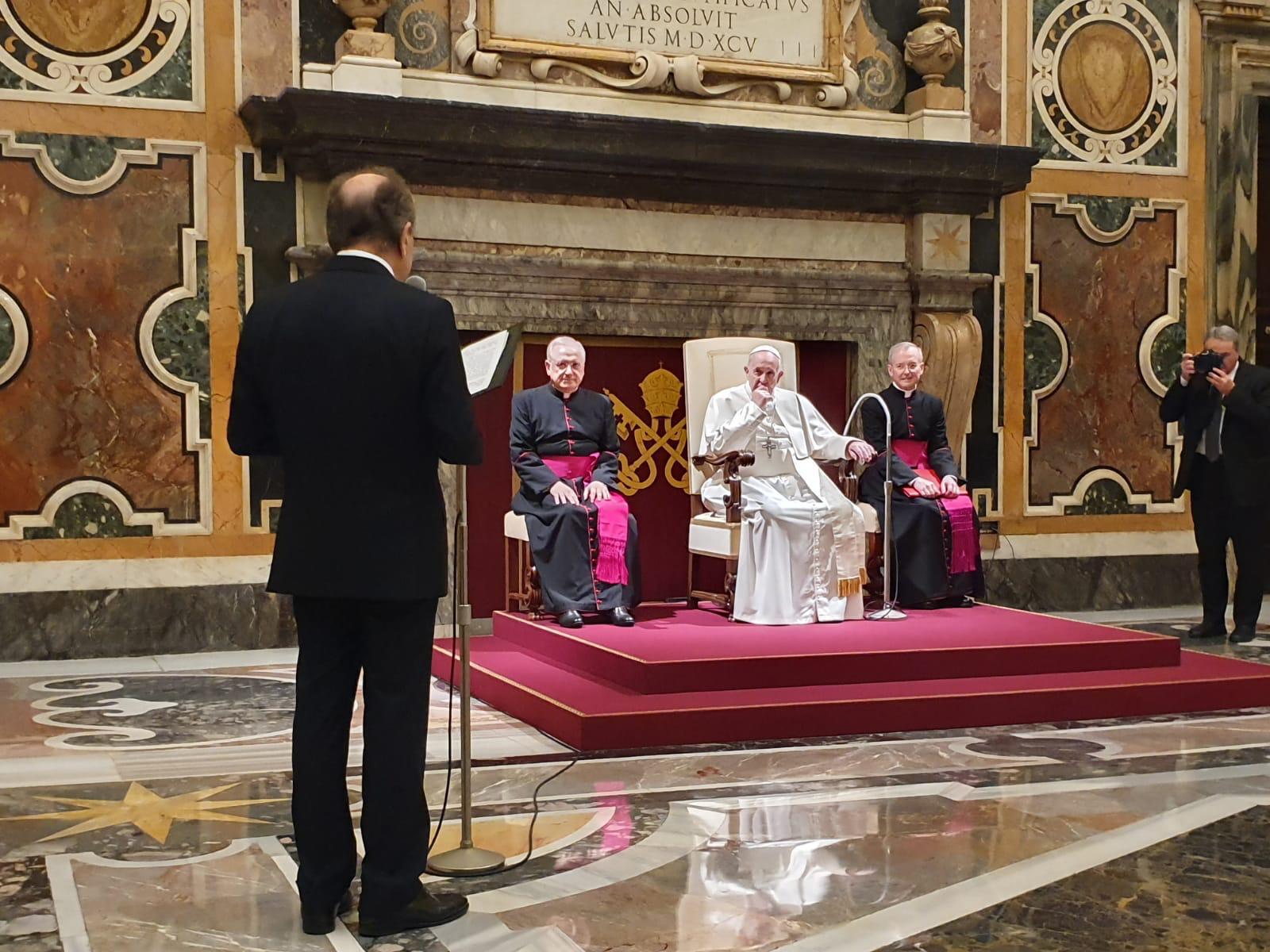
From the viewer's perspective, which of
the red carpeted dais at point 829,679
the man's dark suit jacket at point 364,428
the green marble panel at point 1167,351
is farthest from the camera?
the green marble panel at point 1167,351

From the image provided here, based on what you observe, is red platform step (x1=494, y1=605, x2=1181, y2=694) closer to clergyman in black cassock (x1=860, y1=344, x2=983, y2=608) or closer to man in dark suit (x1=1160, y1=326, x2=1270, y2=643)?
clergyman in black cassock (x1=860, y1=344, x2=983, y2=608)

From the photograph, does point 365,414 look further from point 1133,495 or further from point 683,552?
point 1133,495

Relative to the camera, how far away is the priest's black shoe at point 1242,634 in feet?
22.8

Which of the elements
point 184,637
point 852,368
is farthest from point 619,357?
point 184,637

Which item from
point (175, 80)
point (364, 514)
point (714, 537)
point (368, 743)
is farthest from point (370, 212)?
point (175, 80)

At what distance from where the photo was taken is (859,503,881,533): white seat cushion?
6.66 m

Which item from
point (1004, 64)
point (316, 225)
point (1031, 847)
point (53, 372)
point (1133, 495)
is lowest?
point (1031, 847)

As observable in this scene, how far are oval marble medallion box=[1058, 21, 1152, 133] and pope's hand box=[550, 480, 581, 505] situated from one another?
12.7 feet

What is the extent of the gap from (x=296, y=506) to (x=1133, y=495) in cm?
645

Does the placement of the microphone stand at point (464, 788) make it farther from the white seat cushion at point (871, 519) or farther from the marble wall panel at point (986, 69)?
the marble wall panel at point (986, 69)

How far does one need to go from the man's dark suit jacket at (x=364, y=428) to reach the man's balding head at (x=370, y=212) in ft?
0.26

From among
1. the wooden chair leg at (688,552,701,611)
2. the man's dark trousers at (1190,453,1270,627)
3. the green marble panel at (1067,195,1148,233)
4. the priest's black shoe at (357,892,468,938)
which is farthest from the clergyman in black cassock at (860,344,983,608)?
the priest's black shoe at (357,892,468,938)

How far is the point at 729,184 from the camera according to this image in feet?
24.8

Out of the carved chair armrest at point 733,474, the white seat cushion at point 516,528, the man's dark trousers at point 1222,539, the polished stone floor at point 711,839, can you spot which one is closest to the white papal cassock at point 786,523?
the carved chair armrest at point 733,474
